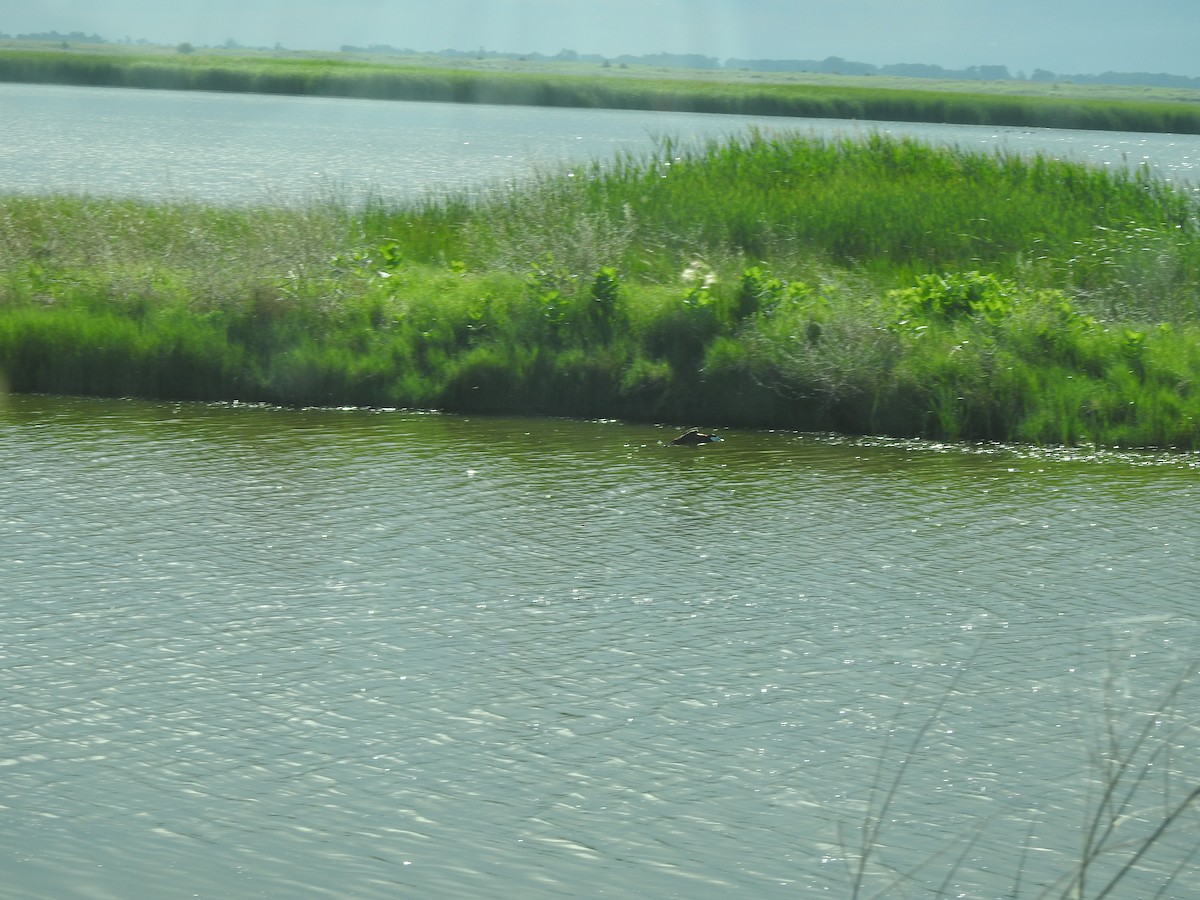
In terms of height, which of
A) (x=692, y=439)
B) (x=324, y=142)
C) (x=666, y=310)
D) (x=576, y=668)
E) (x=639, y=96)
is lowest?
(x=576, y=668)

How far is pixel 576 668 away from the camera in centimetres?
712

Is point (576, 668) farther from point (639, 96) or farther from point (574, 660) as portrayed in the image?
point (639, 96)

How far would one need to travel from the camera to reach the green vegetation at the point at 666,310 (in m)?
12.9

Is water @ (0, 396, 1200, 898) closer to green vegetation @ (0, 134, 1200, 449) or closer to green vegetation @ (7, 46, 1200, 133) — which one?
green vegetation @ (0, 134, 1200, 449)

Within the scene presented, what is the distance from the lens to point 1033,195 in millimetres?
17469

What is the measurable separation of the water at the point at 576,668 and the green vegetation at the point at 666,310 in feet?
4.19

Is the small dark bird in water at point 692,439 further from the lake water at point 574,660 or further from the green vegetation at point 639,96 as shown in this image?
the green vegetation at point 639,96

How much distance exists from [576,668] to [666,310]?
7.11m

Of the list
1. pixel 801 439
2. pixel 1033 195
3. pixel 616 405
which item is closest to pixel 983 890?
pixel 801 439

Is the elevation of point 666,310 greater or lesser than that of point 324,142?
lesser

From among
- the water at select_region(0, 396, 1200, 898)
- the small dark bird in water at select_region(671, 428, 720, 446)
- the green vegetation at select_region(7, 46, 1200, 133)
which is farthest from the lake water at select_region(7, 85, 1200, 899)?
the green vegetation at select_region(7, 46, 1200, 133)

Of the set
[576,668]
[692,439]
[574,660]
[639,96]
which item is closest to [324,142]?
[639,96]

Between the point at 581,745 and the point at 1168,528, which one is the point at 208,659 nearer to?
the point at 581,745

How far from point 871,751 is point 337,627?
2.77m
